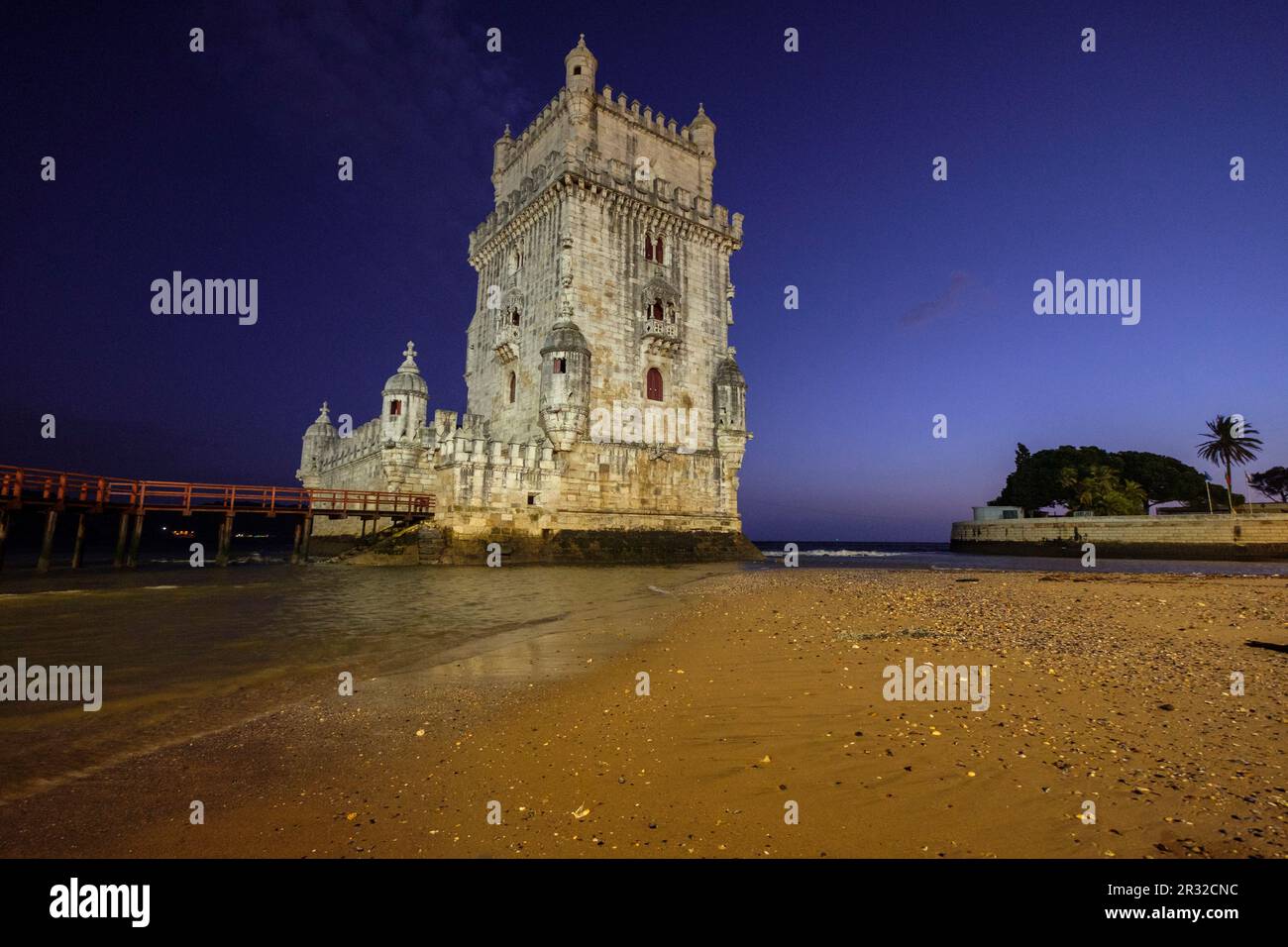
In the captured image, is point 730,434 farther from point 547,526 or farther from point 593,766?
point 593,766

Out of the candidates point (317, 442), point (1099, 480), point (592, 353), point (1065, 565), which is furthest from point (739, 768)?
point (1099, 480)

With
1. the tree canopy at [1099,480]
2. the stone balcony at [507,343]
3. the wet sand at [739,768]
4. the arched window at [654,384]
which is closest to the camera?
the wet sand at [739,768]

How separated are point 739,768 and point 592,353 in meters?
26.4

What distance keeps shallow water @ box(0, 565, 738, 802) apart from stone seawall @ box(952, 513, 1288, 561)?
1650 inches

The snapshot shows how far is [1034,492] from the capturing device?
6162cm

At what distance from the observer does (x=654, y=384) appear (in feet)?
103

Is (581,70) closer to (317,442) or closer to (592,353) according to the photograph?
(592,353)

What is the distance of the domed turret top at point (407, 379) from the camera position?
104 ft

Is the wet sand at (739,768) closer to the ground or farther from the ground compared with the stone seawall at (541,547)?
farther from the ground

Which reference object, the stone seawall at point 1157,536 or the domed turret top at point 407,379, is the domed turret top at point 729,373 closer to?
the domed turret top at point 407,379

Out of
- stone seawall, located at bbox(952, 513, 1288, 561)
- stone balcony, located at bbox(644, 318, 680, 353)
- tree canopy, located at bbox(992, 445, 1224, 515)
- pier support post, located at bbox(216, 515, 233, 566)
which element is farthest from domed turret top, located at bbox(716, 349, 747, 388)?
tree canopy, located at bbox(992, 445, 1224, 515)

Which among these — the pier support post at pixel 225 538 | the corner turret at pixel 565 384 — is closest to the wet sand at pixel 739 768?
the corner turret at pixel 565 384

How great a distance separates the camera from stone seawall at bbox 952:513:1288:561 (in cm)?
3731

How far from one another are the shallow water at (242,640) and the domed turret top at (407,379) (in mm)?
15417
